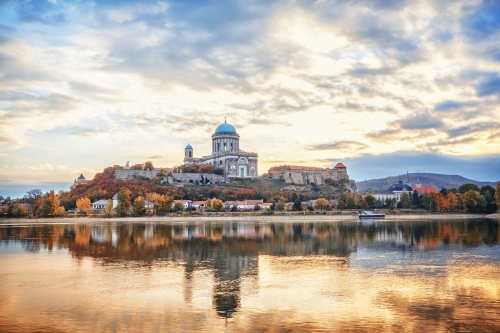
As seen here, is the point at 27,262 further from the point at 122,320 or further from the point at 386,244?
the point at 386,244

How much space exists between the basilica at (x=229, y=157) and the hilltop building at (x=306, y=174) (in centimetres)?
689

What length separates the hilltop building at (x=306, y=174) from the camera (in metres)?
105

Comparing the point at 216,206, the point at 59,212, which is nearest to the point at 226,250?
the point at 216,206

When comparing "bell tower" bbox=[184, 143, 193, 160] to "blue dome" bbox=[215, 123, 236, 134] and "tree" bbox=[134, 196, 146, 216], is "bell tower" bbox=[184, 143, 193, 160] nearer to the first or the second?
"blue dome" bbox=[215, 123, 236, 134]

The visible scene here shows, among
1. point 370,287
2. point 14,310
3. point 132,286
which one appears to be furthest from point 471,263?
point 14,310

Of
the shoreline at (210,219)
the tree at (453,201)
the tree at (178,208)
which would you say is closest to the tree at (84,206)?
the shoreline at (210,219)

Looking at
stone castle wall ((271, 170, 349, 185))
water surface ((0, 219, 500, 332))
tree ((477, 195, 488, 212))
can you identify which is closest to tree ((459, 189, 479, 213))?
tree ((477, 195, 488, 212))

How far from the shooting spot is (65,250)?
2647cm

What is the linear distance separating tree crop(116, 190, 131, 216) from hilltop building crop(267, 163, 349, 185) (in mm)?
44856

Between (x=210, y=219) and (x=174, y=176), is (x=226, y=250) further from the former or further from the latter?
(x=174, y=176)

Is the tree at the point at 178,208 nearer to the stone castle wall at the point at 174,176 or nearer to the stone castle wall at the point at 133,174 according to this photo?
the stone castle wall at the point at 174,176

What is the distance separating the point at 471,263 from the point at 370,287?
703 centimetres

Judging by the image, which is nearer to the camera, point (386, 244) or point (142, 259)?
point (142, 259)

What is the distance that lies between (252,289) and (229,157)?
8486 centimetres
